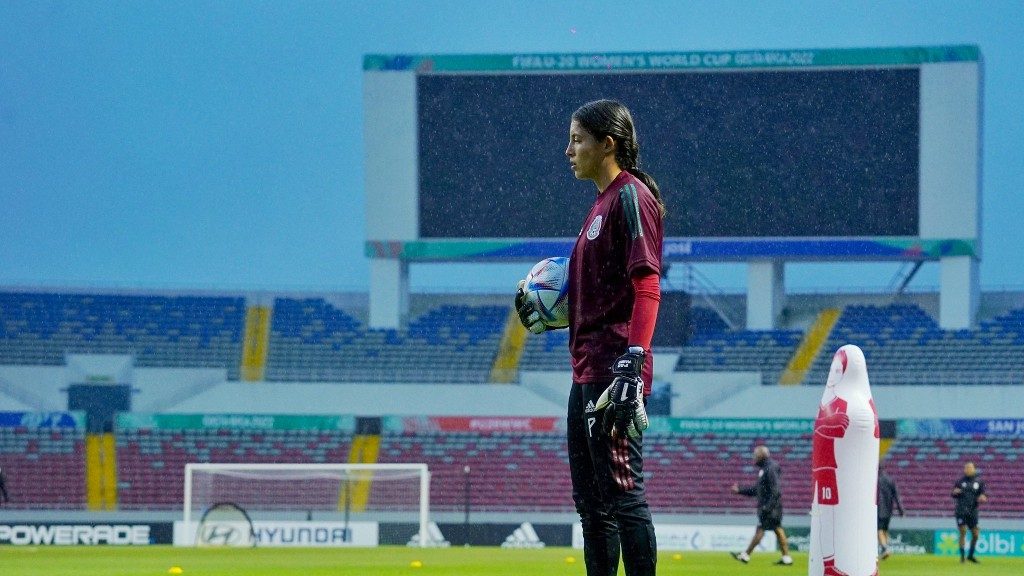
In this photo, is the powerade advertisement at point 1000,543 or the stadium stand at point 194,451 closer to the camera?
the powerade advertisement at point 1000,543

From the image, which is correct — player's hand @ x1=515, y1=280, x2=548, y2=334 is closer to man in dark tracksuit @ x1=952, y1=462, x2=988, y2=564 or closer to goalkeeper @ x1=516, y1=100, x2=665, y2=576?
goalkeeper @ x1=516, y1=100, x2=665, y2=576

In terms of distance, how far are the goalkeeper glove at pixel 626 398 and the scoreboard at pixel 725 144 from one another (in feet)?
102

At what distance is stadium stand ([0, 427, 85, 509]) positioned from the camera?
116 ft

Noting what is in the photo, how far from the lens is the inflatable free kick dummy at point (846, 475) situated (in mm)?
6371

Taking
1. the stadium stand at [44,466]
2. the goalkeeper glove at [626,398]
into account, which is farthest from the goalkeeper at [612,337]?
the stadium stand at [44,466]

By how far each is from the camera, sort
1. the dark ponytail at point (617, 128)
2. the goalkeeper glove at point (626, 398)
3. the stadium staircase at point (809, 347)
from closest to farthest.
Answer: the goalkeeper glove at point (626, 398)
the dark ponytail at point (617, 128)
the stadium staircase at point (809, 347)

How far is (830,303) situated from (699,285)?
11.7 ft

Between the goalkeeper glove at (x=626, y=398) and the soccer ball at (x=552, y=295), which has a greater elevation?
the soccer ball at (x=552, y=295)

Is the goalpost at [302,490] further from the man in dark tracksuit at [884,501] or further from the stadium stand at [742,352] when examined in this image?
the stadium stand at [742,352]

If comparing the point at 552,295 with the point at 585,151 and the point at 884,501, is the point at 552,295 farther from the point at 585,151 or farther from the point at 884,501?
the point at 884,501

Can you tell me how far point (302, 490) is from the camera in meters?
27.3

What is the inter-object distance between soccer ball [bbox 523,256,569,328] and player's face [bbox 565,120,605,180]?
345 millimetres

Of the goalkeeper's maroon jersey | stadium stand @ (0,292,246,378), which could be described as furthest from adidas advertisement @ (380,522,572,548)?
the goalkeeper's maroon jersey

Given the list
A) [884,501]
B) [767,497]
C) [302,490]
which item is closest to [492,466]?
[302,490]
